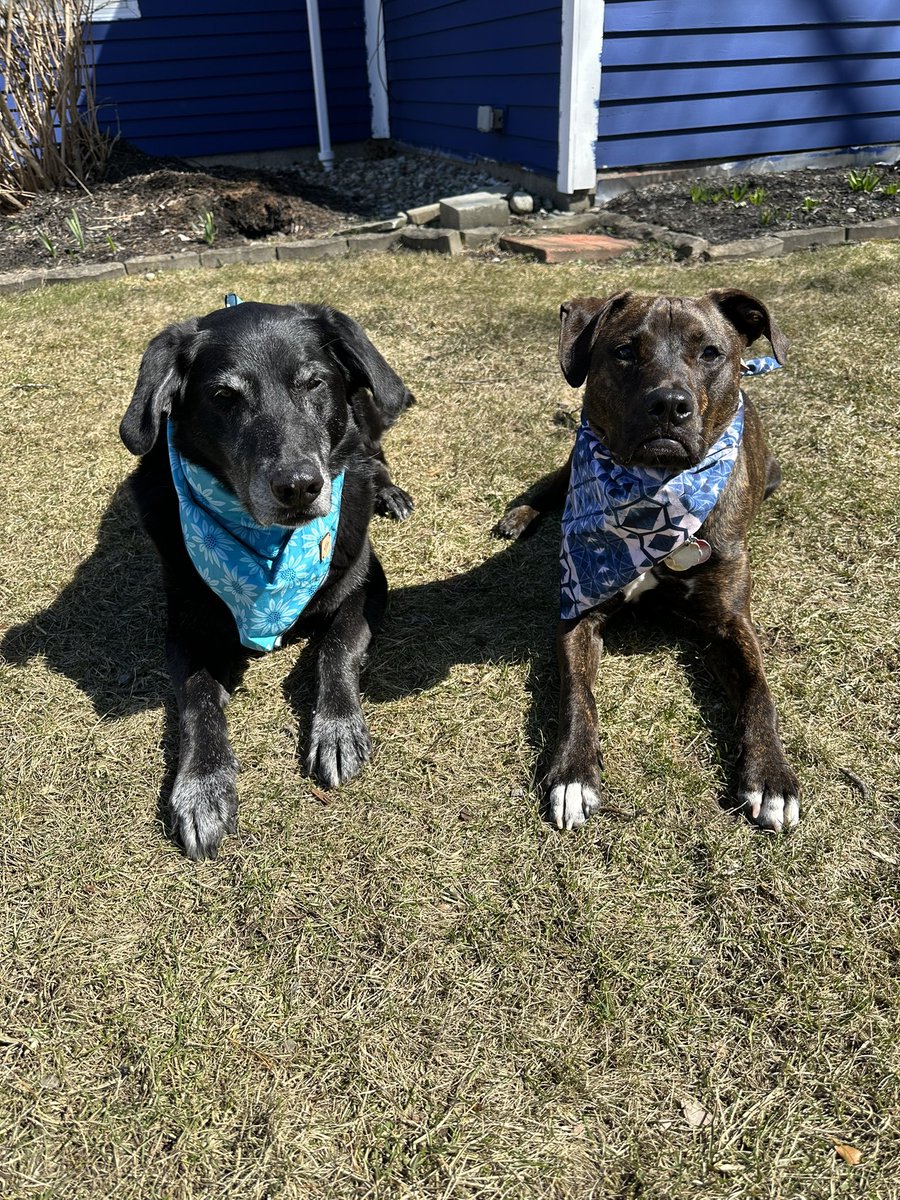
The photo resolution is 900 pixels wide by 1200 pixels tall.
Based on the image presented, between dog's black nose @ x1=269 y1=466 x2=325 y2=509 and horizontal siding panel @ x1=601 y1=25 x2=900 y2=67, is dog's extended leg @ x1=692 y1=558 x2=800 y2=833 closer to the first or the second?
dog's black nose @ x1=269 y1=466 x2=325 y2=509

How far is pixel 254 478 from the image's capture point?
99.0 inches

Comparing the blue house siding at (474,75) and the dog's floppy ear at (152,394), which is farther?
the blue house siding at (474,75)

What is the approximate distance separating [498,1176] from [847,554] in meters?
2.67

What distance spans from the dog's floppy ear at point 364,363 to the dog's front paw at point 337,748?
1.09m

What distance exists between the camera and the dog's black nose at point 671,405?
2.49 metres

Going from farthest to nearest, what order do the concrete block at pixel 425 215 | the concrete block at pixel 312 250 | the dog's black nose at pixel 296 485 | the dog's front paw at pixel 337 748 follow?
the concrete block at pixel 425 215 < the concrete block at pixel 312 250 < the dog's front paw at pixel 337 748 < the dog's black nose at pixel 296 485

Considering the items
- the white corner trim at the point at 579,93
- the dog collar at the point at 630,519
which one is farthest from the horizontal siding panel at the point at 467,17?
the dog collar at the point at 630,519

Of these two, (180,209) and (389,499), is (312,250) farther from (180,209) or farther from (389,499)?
(389,499)

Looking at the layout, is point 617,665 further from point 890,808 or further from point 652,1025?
point 652,1025

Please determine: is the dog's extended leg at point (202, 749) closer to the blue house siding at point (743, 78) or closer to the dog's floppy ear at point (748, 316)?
the dog's floppy ear at point (748, 316)

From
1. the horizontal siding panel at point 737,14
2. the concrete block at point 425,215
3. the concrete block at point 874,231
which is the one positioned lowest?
the concrete block at point 874,231

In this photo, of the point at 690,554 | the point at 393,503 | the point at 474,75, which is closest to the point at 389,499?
the point at 393,503

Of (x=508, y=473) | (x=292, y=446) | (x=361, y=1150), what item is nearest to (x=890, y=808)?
(x=361, y=1150)

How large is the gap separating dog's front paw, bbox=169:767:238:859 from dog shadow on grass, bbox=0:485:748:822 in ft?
0.42
